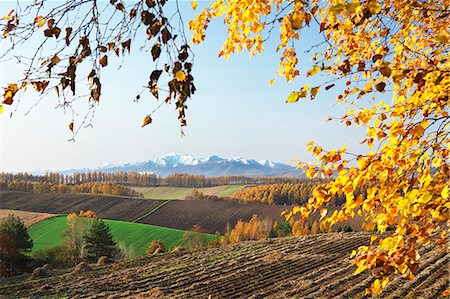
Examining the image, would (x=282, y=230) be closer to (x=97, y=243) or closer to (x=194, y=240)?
(x=194, y=240)

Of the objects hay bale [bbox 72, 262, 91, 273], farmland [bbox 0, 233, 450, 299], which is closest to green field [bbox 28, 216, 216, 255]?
hay bale [bbox 72, 262, 91, 273]

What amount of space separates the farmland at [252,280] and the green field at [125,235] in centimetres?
2367

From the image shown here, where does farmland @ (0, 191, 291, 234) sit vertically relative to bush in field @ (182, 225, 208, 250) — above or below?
above

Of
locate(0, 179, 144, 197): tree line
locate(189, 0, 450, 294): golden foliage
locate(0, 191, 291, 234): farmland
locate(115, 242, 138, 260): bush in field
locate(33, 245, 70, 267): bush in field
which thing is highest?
locate(189, 0, 450, 294): golden foliage

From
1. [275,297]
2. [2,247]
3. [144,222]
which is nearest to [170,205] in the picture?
[144,222]

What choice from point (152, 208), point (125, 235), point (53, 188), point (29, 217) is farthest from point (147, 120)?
point (53, 188)

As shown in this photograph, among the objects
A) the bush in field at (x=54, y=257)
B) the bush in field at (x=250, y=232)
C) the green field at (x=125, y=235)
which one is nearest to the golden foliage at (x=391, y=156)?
the bush in field at (x=54, y=257)

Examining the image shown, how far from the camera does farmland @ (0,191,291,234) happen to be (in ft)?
232

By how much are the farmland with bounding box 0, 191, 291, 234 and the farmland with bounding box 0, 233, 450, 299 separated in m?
37.8

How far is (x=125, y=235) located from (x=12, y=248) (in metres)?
22.8

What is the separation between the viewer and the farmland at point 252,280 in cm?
1672

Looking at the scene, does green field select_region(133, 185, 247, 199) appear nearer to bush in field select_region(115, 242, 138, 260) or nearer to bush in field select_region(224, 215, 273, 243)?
bush in field select_region(224, 215, 273, 243)

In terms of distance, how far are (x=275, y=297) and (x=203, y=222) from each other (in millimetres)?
53340

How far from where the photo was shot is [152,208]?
78812 mm
